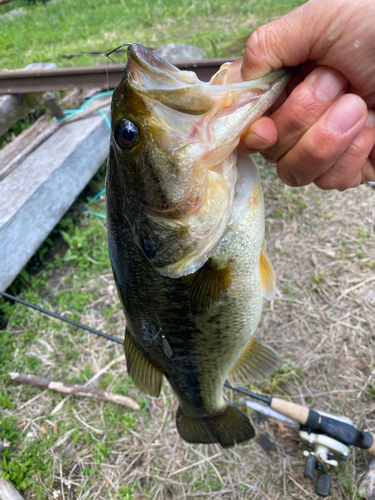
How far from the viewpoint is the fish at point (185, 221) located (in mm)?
915

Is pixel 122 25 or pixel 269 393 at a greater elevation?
pixel 122 25

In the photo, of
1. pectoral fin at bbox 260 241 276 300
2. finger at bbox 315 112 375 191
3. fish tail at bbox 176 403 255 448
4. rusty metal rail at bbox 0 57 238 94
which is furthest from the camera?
rusty metal rail at bbox 0 57 238 94

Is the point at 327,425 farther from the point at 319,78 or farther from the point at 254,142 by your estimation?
the point at 319,78

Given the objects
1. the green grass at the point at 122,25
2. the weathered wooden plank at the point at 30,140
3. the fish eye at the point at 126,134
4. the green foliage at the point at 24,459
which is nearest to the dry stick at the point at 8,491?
the green foliage at the point at 24,459

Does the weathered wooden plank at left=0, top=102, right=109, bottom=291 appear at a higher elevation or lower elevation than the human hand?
lower

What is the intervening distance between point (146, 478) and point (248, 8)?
948cm

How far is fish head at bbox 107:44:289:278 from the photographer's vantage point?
2.92 feet

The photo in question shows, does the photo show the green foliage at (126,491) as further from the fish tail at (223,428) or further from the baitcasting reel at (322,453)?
the baitcasting reel at (322,453)

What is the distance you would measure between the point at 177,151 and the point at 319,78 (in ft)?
1.57

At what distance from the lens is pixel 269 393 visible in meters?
2.32

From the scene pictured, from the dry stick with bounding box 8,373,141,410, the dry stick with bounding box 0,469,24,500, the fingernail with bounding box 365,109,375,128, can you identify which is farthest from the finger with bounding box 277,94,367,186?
the dry stick with bounding box 0,469,24,500

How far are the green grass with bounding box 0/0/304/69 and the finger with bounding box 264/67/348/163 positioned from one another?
17.5 ft

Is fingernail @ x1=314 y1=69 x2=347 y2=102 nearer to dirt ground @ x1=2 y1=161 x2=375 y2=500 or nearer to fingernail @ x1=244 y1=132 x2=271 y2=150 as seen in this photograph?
fingernail @ x1=244 y1=132 x2=271 y2=150

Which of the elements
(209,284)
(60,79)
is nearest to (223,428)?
(209,284)
